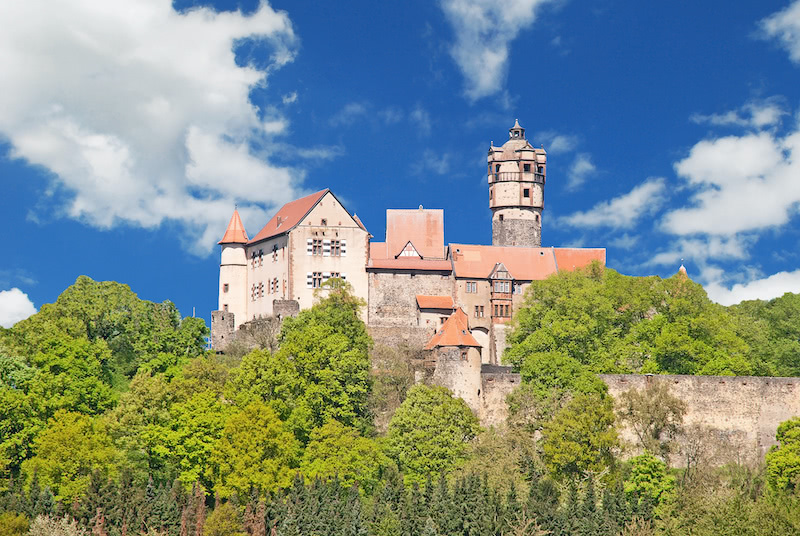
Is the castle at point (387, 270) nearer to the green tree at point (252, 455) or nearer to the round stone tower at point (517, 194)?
the round stone tower at point (517, 194)

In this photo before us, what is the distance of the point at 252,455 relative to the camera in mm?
68688

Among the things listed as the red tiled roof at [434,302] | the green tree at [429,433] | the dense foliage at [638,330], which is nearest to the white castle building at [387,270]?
the red tiled roof at [434,302]

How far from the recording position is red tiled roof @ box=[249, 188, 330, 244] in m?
94.4

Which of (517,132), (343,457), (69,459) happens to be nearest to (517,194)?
(517,132)

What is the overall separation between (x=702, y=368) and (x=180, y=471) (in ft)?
90.6

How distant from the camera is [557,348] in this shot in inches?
3182

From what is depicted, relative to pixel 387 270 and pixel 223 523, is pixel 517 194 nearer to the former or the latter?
pixel 387 270

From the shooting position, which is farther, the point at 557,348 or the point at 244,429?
the point at 557,348

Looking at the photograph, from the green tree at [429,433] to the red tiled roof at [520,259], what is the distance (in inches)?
858

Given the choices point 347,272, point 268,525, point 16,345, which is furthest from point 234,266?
point 268,525

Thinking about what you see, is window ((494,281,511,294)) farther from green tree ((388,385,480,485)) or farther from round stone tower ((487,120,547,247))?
green tree ((388,385,480,485))

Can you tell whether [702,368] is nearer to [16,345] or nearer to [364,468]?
[364,468]

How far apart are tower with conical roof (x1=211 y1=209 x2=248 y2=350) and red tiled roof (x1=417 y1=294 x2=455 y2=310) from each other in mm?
11377

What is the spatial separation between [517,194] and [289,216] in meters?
16.4
